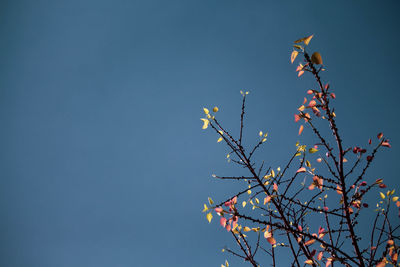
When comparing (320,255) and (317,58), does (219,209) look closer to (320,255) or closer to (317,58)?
(320,255)

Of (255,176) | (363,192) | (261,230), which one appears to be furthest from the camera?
(261,230)

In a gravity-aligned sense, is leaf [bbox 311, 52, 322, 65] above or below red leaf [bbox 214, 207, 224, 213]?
above

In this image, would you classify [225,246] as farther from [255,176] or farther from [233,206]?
[255,176]

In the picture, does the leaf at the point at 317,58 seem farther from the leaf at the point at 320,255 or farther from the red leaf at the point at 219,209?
the leaf at the point at 320,255

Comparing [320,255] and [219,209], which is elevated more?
[219,209]

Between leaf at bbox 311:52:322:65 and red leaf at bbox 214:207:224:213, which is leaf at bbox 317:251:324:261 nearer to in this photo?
red leaf at bbox 214:207:224:213

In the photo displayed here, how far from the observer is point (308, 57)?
1631mm

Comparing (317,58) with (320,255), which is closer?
(317,58)

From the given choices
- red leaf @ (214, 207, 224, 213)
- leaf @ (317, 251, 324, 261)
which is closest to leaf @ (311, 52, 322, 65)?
red leaf @ (214, 207, 224, 213)

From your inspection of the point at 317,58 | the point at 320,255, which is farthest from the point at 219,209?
the point at 317,58

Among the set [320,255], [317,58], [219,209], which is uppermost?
[317,58]

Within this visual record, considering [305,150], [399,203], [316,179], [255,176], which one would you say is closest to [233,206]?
[255,176]

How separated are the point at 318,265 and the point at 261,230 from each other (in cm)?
53

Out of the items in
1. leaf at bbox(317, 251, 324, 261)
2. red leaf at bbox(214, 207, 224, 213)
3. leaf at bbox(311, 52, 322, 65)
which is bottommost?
leaf at bbox(317, 251, 324, 261)
